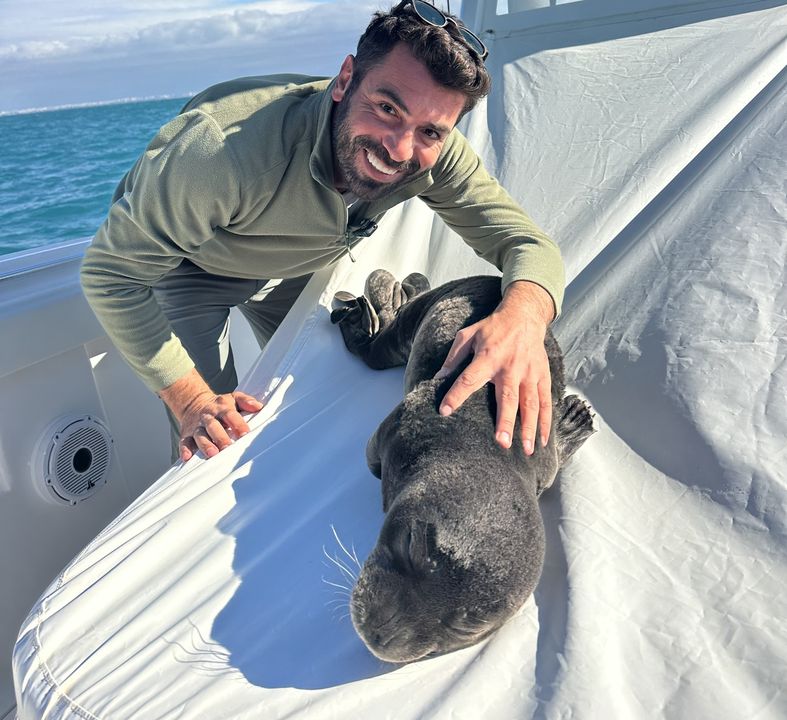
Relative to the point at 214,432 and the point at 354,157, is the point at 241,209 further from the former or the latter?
the point at 214,432

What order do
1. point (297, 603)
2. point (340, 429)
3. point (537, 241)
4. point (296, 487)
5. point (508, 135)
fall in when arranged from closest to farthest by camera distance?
point (297, 603) → point (296, 487) → point (340, 429) → point (537, 241) → point (508, 135)

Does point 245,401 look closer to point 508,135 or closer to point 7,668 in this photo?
point 7,668

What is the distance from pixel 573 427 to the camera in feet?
6.32

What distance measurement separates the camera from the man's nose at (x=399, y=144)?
2084 mm

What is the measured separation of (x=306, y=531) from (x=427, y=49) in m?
1.27

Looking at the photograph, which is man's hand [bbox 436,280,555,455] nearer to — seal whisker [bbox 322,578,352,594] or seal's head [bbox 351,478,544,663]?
seal's head [bbox 351,478,544,663]

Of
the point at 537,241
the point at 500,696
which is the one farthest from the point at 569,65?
the point at 500,696

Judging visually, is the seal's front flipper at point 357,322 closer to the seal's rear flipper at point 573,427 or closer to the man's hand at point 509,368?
the man's hand at point 509,368

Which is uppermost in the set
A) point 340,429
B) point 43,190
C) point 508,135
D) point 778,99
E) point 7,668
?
point 778,99

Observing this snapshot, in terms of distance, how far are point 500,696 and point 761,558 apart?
1.96ft

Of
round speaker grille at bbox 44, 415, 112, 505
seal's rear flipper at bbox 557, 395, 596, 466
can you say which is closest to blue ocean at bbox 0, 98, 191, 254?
round speaker grille at bbox 44, 415, 112, 505

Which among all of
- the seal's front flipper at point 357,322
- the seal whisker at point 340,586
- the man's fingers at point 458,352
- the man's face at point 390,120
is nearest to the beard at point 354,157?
the man's face at point 390,120

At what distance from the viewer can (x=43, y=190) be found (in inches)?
373

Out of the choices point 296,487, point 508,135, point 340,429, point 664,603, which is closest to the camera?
point 664,603
